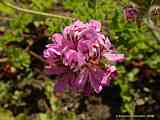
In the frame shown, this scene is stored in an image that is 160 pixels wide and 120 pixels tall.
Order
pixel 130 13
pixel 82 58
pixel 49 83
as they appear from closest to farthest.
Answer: pixel 82 58, pixel 130 13, pixel 49 83

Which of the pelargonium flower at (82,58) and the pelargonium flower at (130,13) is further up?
the pelargonium flower at (130,13)

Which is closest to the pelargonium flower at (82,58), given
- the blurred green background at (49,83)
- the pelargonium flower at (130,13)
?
the pelargonium flower at (130,13)

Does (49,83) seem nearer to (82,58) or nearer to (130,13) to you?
(130,13)

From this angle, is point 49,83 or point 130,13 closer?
point 130,13

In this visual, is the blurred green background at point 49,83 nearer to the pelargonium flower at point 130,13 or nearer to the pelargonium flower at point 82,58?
the pelargonium flower at point 130,13

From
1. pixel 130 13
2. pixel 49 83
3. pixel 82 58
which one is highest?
pixel 130 13

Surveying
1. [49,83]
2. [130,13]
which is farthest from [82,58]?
[49,83]

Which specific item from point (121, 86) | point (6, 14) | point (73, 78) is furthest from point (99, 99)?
point (73, 78)
